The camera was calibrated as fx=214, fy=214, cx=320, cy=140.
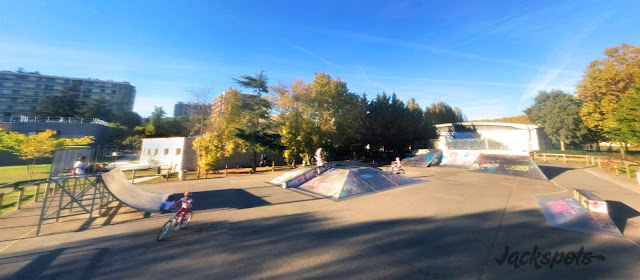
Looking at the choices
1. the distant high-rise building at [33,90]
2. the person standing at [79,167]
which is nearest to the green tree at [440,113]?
the person standing at [79,167]

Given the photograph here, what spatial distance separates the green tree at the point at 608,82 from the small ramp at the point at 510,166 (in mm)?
14810

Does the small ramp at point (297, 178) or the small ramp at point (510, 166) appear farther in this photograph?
the small ramp at point (510, 166)

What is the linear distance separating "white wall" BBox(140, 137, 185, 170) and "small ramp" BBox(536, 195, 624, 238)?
26.4 metres

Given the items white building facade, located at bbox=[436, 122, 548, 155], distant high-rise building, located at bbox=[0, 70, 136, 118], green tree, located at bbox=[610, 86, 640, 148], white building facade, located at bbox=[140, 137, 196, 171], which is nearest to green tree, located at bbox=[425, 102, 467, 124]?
white building facade, located at bbox=[436, 122, 548, 155]

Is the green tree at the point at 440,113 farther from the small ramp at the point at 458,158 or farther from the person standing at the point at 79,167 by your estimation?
the person standing at the point at 79,167

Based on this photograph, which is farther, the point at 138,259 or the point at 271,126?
the point at 271,126

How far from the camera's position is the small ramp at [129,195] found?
721cm

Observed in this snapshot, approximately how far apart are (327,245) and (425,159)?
76.0ft

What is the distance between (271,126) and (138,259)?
1977 centimetres

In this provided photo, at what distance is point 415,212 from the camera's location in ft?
24.9

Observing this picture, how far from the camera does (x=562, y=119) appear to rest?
113 feet

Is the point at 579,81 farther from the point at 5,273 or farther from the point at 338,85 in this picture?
the point at 5,273

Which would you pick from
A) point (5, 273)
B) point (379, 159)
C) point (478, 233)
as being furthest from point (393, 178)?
point (379, 159)

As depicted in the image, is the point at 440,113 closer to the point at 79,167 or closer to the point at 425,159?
the point at 425,159
